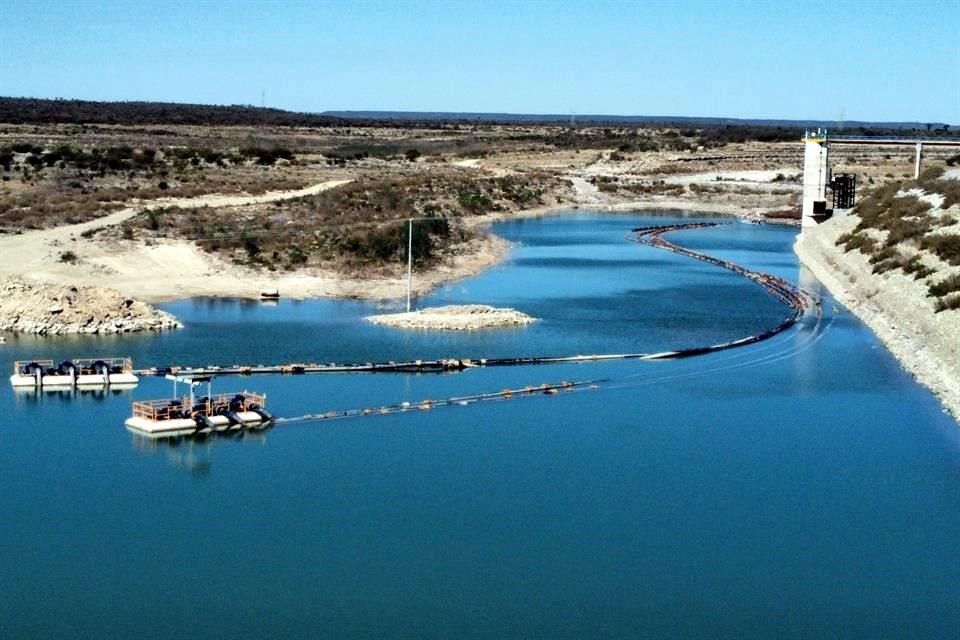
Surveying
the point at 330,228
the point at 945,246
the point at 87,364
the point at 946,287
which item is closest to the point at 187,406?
the point at 87,364

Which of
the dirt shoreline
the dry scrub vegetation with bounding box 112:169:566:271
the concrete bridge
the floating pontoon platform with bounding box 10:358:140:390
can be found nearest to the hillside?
the concrete bridge

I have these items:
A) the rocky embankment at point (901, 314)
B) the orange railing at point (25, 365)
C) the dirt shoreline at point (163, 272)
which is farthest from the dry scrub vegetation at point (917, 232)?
the orange railing at point (25, 365)

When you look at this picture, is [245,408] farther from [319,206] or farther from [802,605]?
[319,206]

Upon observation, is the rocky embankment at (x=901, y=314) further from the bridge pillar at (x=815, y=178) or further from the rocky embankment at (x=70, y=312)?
the rocky embankment at (x=70, y=312)

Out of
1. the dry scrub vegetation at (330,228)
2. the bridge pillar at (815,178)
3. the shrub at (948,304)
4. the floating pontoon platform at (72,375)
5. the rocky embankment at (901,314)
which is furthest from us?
the bridge pillar at (815,178)

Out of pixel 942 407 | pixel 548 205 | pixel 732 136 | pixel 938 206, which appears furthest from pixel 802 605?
pixel 732 136

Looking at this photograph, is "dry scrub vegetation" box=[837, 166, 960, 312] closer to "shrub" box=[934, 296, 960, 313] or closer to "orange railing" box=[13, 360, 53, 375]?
"shrub" box=[934, 296, 960, 313]
